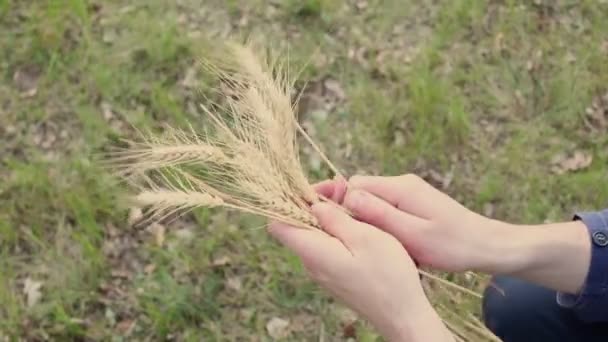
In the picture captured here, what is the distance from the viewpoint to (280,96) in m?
1.36

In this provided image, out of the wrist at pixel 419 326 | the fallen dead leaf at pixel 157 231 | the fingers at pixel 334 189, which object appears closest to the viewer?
the wrist at pixel 419 326

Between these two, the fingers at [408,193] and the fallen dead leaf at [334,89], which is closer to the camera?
the fingers at [408,193]

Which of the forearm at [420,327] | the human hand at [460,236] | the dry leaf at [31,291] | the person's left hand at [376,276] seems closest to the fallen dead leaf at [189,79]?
the dry leaf at [31,291]

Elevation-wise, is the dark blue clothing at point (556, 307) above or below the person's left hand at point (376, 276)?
below

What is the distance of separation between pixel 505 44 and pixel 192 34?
1075mm

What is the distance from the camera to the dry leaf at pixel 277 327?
2.14m

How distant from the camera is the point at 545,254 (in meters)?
1.32

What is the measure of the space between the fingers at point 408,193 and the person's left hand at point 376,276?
0.09m

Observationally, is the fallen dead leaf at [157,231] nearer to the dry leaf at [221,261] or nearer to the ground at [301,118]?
the ground at [301,118]

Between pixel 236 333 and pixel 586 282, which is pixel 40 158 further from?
pixel 586 282

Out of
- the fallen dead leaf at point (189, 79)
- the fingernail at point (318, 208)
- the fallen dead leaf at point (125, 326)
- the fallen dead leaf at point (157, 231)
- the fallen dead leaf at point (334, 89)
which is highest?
the fingernail at point (318, 208)

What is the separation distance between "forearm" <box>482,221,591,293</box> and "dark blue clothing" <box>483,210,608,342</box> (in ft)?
0.06

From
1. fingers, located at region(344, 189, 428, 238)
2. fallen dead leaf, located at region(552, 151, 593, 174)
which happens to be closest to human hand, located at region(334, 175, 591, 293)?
fingers, located at region(344, 189, 428, 238)

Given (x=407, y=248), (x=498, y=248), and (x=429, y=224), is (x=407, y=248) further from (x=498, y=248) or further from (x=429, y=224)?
(x=498, y=248)
